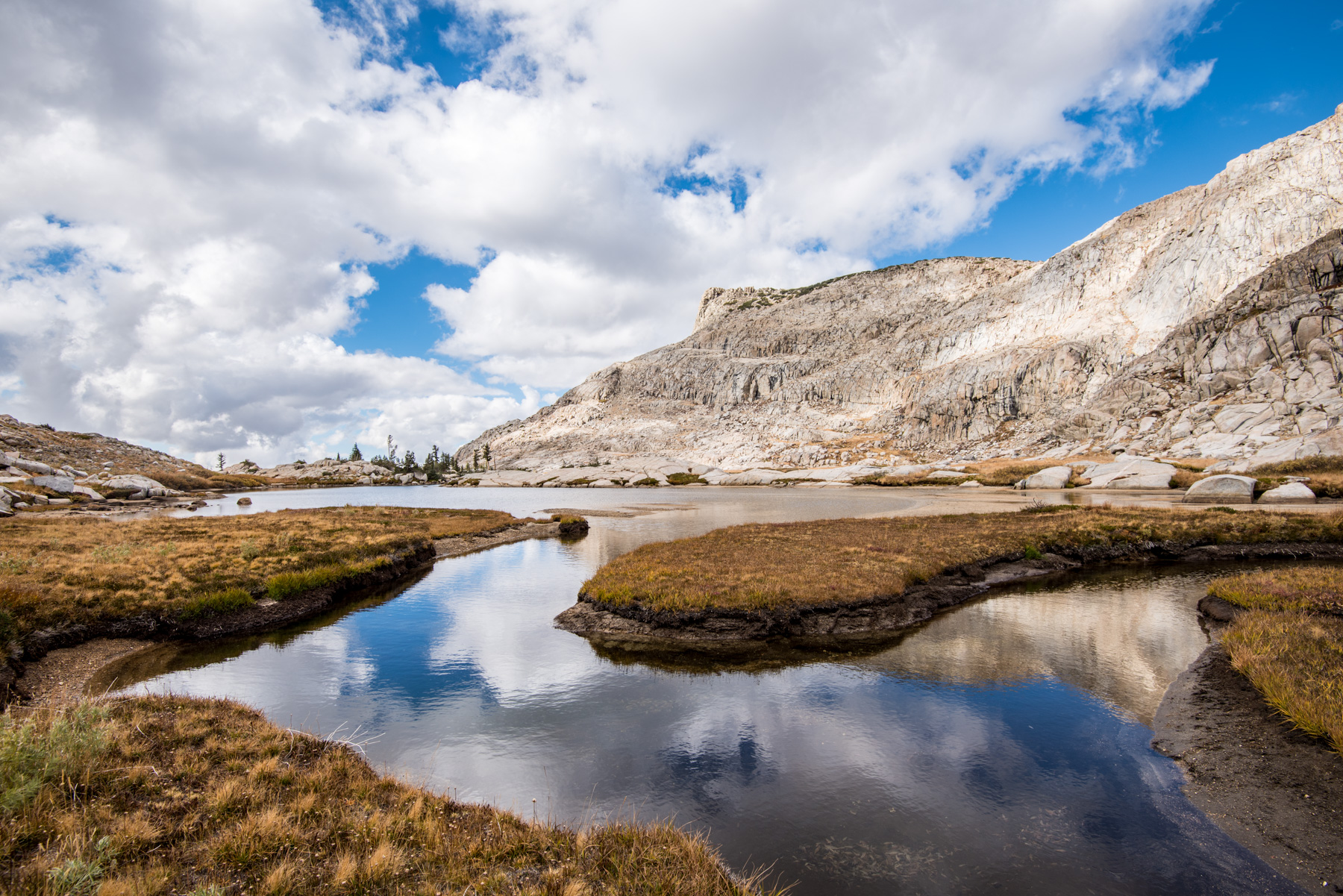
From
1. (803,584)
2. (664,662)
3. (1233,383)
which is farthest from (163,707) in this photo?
(1233,383)

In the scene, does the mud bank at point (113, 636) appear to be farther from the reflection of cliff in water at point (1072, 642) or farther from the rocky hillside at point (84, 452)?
the rocky hillside at point (84, 452)

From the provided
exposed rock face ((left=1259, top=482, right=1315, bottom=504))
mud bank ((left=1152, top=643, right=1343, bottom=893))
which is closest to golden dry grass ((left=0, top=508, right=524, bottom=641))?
mud bank ((left=1152, top=643, right=1343, bottom=893))

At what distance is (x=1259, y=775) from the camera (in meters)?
11.0

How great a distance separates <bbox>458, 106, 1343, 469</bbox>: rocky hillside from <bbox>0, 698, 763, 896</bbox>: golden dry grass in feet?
341

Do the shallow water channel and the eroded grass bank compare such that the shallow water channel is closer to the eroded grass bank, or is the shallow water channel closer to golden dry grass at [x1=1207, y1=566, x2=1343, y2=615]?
golden dry grass at [x1=1207, y1=566, x2=1343, y2=615]

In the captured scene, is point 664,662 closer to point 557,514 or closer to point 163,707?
point 163,707

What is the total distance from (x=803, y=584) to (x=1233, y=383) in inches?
4757

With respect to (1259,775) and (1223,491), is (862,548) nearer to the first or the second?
(1259,775)

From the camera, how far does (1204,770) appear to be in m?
11.6

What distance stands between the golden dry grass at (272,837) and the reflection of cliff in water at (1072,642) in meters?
13.5

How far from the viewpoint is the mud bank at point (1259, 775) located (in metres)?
8.94

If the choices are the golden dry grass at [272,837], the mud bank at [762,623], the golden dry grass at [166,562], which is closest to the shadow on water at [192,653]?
the golden dry grass at [166,562]

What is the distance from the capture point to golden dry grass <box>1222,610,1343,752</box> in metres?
11.6

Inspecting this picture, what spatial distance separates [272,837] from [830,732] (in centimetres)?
1211
